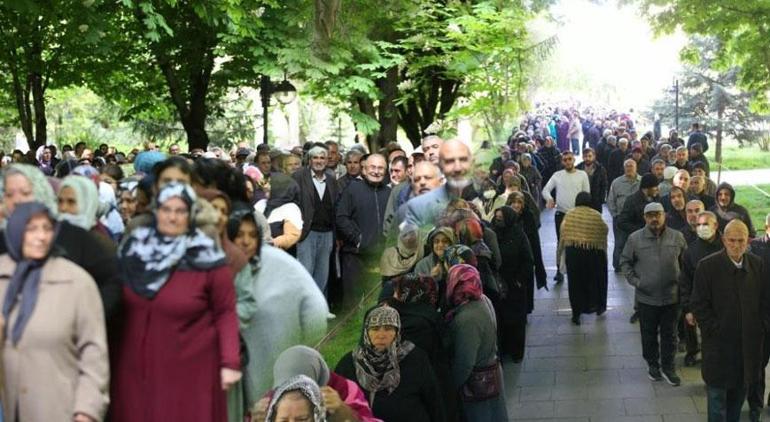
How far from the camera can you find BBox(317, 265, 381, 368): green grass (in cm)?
333

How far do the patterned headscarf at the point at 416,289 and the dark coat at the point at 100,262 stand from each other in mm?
2671

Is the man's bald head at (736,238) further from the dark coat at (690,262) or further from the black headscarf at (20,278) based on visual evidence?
the black headscarf at (20,278)

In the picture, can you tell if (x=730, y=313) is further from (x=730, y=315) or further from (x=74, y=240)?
(x=74, y=240)

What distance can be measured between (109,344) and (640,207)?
1125 centimetres

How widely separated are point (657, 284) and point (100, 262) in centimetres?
892

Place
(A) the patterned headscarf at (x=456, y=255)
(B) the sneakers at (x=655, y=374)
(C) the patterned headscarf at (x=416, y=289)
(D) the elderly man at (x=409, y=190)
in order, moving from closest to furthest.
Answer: (D) the elderly man at (x=409, y=190) → (C) the patterned headscarf at (x=416, y=289) → (A) the patterned headscarf at (x=456, y=255) → (B) the sneakers at (x=655, y=374)

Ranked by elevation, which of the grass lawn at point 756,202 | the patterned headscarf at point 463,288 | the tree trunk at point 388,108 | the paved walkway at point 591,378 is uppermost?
the tree trunk at point 388,108

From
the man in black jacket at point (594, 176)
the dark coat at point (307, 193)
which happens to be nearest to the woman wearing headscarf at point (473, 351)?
the dark coat at point (307, 193)

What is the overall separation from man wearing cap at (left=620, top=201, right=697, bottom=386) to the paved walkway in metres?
0.25

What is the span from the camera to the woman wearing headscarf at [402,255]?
3.66 meters

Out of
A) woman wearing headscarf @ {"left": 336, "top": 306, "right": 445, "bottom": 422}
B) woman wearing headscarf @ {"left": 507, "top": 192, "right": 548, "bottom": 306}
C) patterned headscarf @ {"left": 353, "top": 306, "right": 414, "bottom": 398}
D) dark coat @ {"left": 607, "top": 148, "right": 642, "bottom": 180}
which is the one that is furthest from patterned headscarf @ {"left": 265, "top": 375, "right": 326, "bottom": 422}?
dark coat @ {"left": 607, "top": 148, "right": 642, "bottom": 180}

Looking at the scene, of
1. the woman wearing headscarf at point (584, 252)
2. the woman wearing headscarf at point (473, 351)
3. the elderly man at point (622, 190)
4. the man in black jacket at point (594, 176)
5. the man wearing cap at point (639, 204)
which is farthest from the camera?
the man in black jacket at point (594, 176)

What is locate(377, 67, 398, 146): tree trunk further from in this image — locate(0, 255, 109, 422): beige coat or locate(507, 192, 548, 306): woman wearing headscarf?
locate(507, 192, 548, 306): woman wearing headscarf

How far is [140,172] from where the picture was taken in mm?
2434
